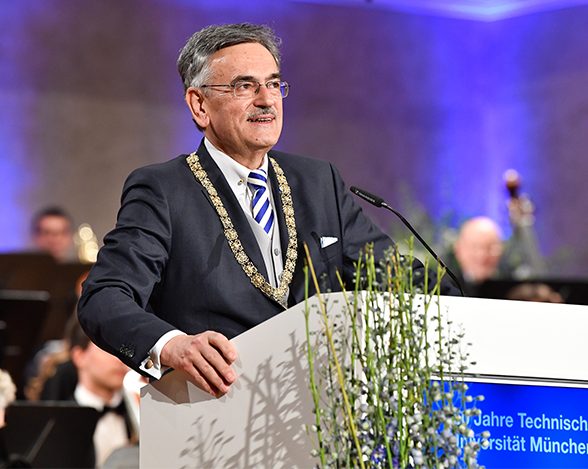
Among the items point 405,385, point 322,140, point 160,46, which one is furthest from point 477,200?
point 405,385

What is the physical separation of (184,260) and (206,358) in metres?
0.45

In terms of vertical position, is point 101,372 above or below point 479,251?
below

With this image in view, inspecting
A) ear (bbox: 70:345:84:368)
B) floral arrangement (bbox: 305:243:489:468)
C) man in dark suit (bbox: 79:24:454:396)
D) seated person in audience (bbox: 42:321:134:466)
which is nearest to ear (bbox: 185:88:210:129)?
man in dark suit (bbox: 79:24:454:396)

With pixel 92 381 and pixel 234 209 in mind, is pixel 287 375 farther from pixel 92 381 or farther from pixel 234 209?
pixel 92 381

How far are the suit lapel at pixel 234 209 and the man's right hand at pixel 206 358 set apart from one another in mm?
424

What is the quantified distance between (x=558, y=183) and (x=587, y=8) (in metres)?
1.67

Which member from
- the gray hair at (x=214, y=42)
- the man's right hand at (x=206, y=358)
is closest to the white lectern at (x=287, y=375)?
the man's right hand at (x=206, y=358)

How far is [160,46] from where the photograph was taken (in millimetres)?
10578

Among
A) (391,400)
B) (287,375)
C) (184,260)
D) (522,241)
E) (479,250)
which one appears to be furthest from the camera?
(522,241)

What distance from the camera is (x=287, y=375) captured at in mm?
2225

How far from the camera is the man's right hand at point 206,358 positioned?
2277 millimetres

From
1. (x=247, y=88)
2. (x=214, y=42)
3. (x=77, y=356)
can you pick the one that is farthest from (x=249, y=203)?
(x=77, y=356)

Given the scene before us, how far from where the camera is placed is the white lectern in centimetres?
221

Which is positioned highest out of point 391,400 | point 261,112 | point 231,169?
point 261,112
